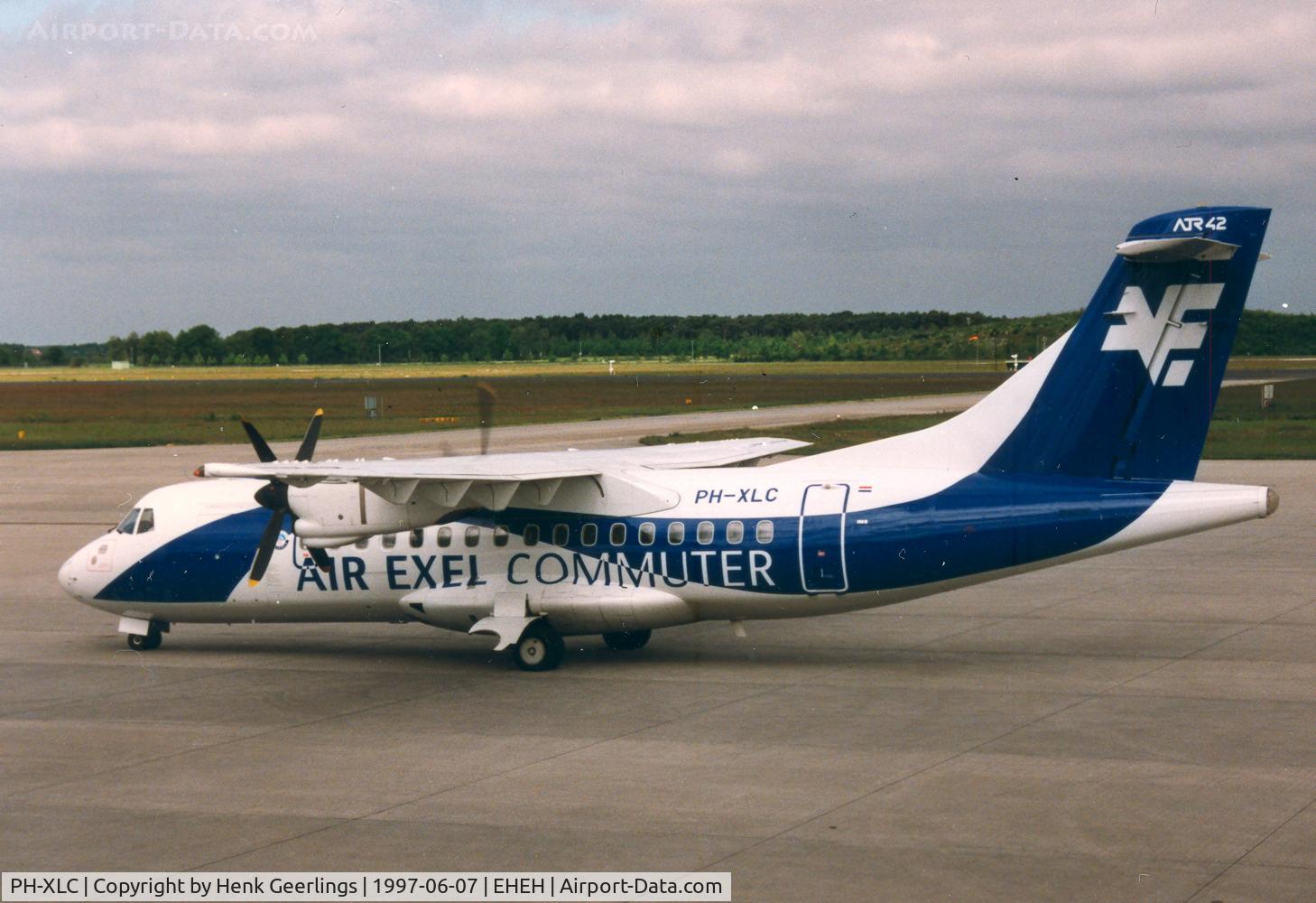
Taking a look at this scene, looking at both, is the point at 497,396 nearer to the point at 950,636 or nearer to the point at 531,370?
the point at 531,370

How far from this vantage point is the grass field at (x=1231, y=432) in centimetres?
5388

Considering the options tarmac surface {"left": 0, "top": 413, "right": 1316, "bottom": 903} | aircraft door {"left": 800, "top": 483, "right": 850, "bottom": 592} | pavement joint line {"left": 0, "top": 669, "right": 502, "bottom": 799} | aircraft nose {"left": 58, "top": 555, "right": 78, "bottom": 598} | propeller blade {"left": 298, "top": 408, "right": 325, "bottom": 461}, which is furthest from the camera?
aircraft nose {"left": 58, "top": 555, "right": 78, "bottom": 598}

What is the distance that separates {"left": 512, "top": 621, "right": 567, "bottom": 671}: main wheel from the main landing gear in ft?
21.1

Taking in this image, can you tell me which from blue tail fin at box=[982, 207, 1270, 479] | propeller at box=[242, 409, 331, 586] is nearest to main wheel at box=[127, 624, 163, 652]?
propeller at box=[242, 409, 331, 586]

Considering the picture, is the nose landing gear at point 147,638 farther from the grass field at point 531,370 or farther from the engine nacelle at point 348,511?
the grass field at point 531,370

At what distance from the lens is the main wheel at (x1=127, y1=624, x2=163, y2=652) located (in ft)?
74.6

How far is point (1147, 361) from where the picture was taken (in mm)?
18328

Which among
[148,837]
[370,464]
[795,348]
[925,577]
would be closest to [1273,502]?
[925,577]

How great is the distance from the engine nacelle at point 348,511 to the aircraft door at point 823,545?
504cm

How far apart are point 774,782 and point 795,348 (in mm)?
153822

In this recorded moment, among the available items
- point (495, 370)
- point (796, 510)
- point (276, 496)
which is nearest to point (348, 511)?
point (276, 496)

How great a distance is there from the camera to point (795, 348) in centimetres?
16650

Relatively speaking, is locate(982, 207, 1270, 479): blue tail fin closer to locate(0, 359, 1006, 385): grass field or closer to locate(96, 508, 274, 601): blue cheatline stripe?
locate(96, 508, 274, 601): blue cheatline stripe

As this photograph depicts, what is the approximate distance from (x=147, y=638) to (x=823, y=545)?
11015 millimetres
